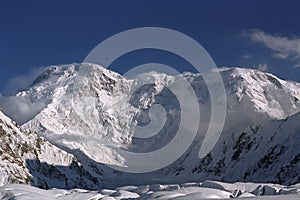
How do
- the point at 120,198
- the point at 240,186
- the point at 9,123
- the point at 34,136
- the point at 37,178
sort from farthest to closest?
the point at 34,136 → the point at 9,123 → the point at 37,178 → the point at 240,186 → the point at 120,198

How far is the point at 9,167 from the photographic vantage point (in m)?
148

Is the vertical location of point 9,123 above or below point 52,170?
above

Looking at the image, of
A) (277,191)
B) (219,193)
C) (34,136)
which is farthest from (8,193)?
(34,136)

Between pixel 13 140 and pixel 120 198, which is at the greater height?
pixel 13 140

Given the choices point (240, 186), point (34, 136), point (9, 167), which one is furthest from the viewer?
point (34, 136)

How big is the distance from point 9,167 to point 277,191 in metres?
95.6

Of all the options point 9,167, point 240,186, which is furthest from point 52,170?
point 240,186

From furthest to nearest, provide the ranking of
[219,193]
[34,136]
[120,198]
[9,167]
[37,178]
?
[34,136], [37,178], [9,167], [120,198], [219,193]

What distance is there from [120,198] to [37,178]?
99215 millimetres

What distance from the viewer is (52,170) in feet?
607

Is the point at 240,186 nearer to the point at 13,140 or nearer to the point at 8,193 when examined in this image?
the point at 8,193

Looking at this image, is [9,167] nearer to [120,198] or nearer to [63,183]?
[63,183]

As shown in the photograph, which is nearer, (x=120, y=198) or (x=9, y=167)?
(x=120, y=198)

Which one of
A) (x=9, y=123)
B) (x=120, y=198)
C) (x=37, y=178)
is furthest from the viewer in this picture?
(x=9, y=123)
